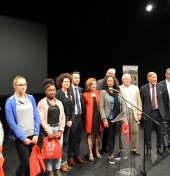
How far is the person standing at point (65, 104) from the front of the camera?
345cm

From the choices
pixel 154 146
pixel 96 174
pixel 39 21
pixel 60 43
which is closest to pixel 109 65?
pixel 60 43

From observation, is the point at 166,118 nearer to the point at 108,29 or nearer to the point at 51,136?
the point at 51,136

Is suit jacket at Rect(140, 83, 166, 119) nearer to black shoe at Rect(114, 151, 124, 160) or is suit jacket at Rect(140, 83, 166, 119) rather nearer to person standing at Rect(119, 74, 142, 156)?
person standing at Rect(119, 74, 142, 156)

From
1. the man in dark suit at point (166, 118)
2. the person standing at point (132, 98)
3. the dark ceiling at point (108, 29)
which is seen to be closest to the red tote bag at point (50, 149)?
the person standing at point (132, 98)

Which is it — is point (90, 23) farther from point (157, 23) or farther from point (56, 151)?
point (56, 151)

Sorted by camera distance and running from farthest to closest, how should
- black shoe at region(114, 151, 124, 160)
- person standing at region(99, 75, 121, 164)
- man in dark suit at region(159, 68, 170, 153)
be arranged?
man in dark suit at region(159, 68, 170, 153), person standing at region(99, 75, 121, 164), black shoe at region(114, 151, 124, 160)

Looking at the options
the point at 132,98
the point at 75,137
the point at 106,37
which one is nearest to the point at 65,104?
the point at 75,137

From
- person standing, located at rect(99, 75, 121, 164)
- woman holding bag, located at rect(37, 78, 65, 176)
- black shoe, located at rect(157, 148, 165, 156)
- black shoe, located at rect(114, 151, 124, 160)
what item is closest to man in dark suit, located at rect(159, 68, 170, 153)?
black shoe, located at rect(157, 148, 165, 156)

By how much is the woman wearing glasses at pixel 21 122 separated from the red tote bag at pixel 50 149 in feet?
0.90

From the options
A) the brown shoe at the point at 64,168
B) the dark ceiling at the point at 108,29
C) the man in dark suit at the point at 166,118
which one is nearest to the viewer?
the brown shoe at the point at 64,168

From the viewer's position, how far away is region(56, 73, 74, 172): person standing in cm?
345

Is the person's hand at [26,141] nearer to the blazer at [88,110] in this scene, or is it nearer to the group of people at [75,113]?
the group of people at [75,113]

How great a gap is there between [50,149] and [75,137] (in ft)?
2.43

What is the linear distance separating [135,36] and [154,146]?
419cm
